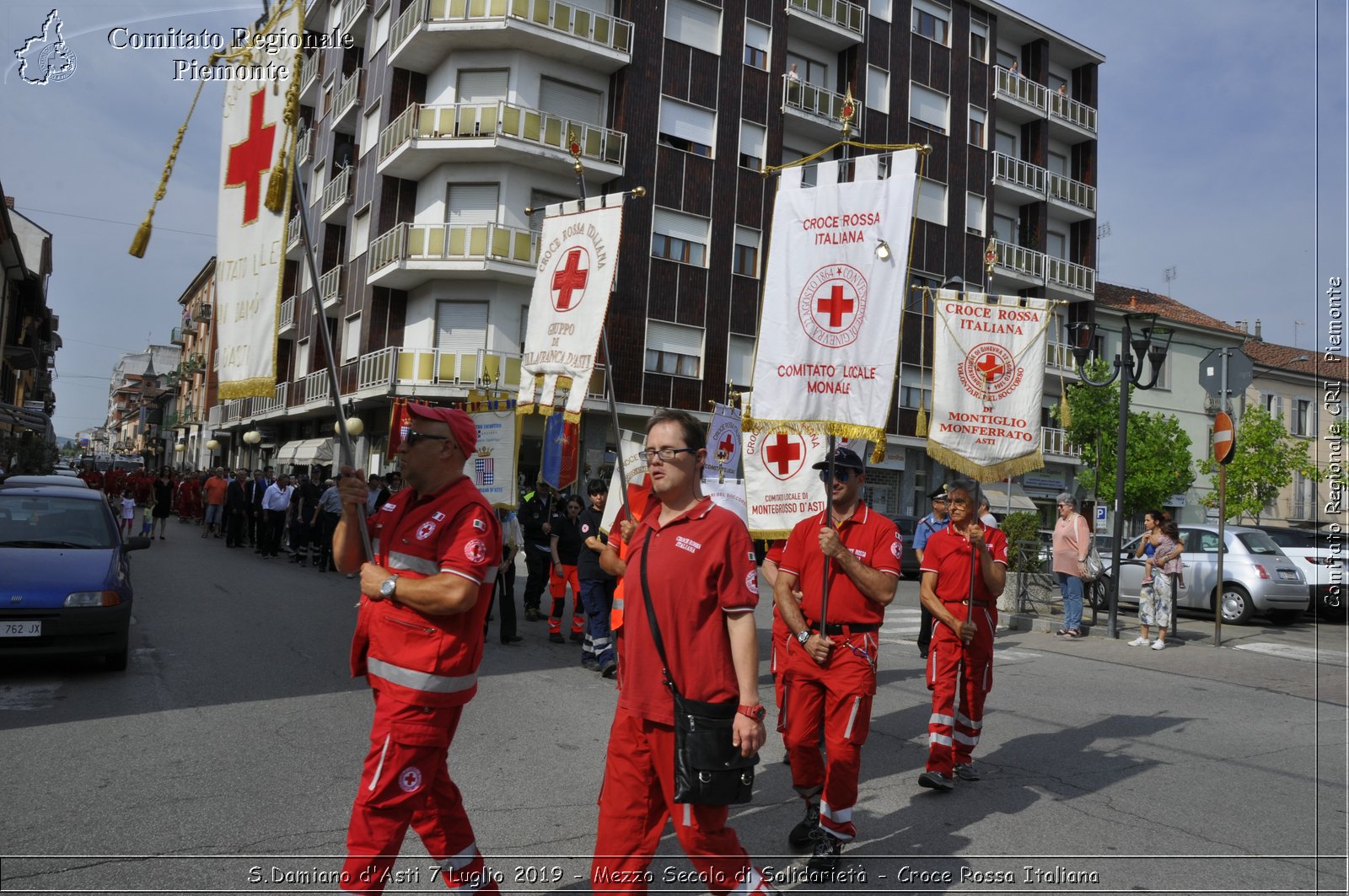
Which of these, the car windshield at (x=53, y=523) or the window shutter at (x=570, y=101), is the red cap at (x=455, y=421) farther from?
the window shutter at (x=570, y=101)

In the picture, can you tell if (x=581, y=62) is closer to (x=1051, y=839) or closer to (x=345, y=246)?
(x=345, y=246)

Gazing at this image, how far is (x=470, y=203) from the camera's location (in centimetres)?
2652

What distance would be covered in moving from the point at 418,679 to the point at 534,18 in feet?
83.3

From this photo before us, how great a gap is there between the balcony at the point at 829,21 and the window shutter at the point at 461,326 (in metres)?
13.8

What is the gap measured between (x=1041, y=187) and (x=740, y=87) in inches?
548

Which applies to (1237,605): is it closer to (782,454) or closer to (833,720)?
(782,454)

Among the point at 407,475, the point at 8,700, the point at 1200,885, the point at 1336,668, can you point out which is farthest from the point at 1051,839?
the point at 1336,668

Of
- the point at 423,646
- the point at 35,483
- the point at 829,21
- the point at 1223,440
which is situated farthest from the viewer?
the point at 829,21

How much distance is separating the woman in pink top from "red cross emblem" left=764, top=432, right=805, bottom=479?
22.4 feet

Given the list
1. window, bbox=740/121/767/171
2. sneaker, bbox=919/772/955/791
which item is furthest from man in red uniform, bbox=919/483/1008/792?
window, bbox=740/121/767/171

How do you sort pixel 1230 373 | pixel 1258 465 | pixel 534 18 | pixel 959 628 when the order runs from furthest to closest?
pixel 1258 465, pixel 534 18, pixel 1230 373, pixel 959 628

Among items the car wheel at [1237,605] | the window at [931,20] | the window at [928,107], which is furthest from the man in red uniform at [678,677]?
the window at [931,20]

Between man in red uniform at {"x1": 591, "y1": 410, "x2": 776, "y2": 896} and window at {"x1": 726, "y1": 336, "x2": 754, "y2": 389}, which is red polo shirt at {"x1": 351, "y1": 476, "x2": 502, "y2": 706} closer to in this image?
man in red uniform at {"x1": 591, "y1": 410, "x2": 776, "y2": 896}

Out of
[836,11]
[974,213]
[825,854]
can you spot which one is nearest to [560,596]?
[825,854]
